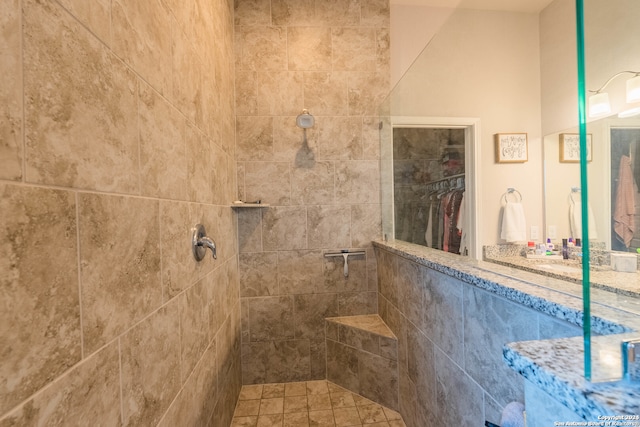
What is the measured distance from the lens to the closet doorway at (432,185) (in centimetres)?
183

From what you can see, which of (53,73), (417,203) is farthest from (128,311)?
(417,203)

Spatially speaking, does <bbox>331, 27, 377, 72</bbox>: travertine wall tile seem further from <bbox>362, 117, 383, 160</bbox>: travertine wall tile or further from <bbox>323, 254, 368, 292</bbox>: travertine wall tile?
<bbox>323, 254, 368, 292</bbox>: travertine wall tile

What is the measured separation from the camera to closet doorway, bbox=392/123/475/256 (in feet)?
5.99

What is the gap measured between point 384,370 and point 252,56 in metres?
2.42

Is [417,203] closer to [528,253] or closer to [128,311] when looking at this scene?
[528,253]

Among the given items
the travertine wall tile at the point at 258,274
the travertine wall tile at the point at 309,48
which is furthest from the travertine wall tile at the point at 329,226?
the travertine wall tile at the point at 309,48

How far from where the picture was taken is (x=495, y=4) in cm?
209

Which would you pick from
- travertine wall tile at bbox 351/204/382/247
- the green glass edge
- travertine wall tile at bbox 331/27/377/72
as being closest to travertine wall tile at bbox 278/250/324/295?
travertine wall tile at bbox 351/204/382/247

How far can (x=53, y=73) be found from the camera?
435mm

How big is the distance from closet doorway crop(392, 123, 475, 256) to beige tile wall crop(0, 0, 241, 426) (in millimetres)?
1451

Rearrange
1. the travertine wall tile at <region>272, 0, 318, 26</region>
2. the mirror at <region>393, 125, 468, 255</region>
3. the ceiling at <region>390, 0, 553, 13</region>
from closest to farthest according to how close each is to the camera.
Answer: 1. the mirror at <region>393, 125, 468, 255</region>
2. the travertine wall tile at <region>272, 0, 318, 26</region>
3. the ceiling at <region>390, 0, 553, 13</region>

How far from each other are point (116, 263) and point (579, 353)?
0.90 meters

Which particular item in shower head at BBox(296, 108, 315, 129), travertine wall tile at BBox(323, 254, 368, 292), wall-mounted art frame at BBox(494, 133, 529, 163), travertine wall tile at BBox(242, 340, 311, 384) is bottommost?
travertine wall tile at BBox(242, 340, 311, 384)

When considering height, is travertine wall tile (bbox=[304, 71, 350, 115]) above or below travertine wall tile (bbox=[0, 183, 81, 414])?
above
